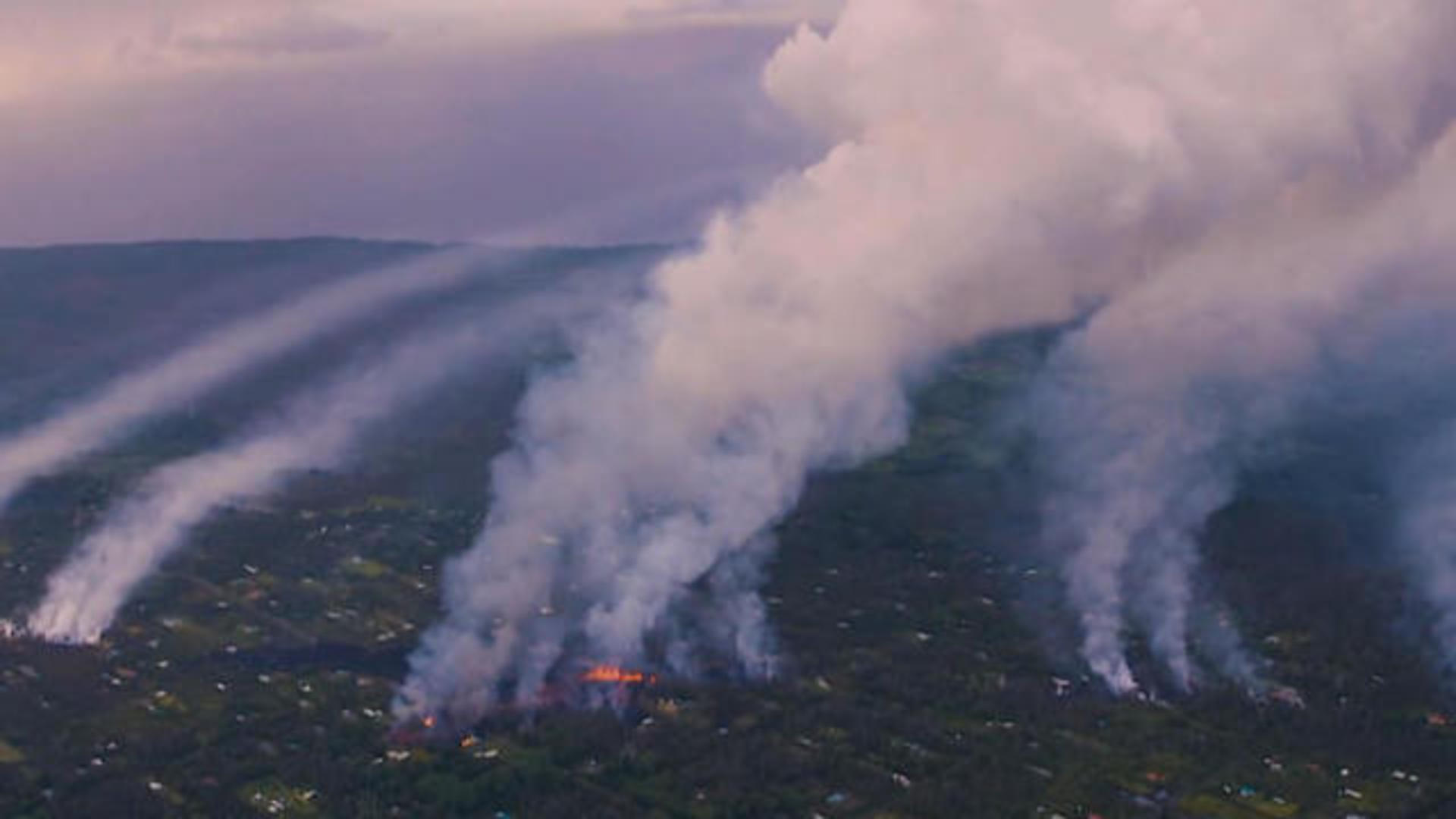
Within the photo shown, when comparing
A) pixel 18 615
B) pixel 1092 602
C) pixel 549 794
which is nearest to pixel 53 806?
pixel 549 794

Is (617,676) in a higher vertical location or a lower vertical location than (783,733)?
higher

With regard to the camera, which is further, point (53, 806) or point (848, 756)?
point (848, 756)

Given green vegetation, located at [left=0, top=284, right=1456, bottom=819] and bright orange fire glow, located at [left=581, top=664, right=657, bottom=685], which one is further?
bright orange fire glow, located at [left=581, top=664, right=657, bottom=685]

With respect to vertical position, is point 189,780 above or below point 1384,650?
below

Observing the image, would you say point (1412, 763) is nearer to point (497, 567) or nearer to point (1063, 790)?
point (1063, 790)

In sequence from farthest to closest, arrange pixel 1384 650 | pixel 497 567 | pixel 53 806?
pixel 497 567
pixel 1384 650
pixel 53 806

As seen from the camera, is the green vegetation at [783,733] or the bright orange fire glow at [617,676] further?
the bright orange fire glow at [617,676]

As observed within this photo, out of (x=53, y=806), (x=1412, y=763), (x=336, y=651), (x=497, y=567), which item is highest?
(x=497, y=567)

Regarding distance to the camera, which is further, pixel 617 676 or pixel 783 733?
pixel 617 676
